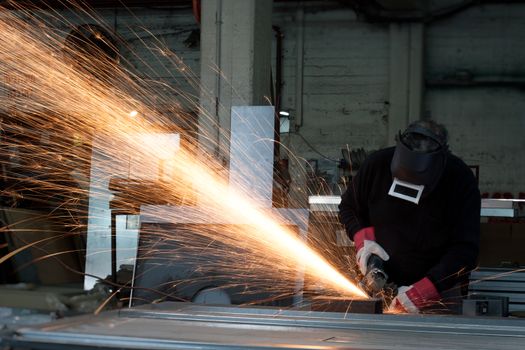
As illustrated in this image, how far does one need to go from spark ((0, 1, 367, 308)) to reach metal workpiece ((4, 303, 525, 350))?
115cm

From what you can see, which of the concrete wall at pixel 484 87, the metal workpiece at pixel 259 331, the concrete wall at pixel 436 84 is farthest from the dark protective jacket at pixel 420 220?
the concrete wall at pixel 484 87

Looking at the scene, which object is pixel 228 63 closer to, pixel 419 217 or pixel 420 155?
pixel 419 217

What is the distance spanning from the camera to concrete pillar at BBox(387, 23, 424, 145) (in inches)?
396

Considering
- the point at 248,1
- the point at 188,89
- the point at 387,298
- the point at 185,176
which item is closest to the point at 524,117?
the point at 188,89

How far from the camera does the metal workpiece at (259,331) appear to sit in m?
1.57

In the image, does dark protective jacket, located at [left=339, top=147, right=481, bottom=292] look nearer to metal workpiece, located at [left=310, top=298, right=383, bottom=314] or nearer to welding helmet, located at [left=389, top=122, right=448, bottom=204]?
welding helmet, located at [left=389, top=122, right=448, bottom=204]

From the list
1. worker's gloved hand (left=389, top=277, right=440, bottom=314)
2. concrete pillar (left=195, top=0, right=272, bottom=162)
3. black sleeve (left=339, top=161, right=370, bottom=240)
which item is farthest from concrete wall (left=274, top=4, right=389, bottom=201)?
worker's gloved hand (left=389, top=277, right=440, bottom=314)

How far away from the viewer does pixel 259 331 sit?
1.94 metres

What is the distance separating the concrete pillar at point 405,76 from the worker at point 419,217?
623cm

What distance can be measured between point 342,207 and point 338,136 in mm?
6391

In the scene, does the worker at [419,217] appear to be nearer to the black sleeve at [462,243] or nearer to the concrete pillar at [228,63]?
the black sleeve at [462,243]

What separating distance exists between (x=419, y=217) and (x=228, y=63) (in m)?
2.69

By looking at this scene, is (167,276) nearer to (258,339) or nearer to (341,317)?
(341,317)

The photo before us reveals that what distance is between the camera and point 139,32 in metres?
11.3
